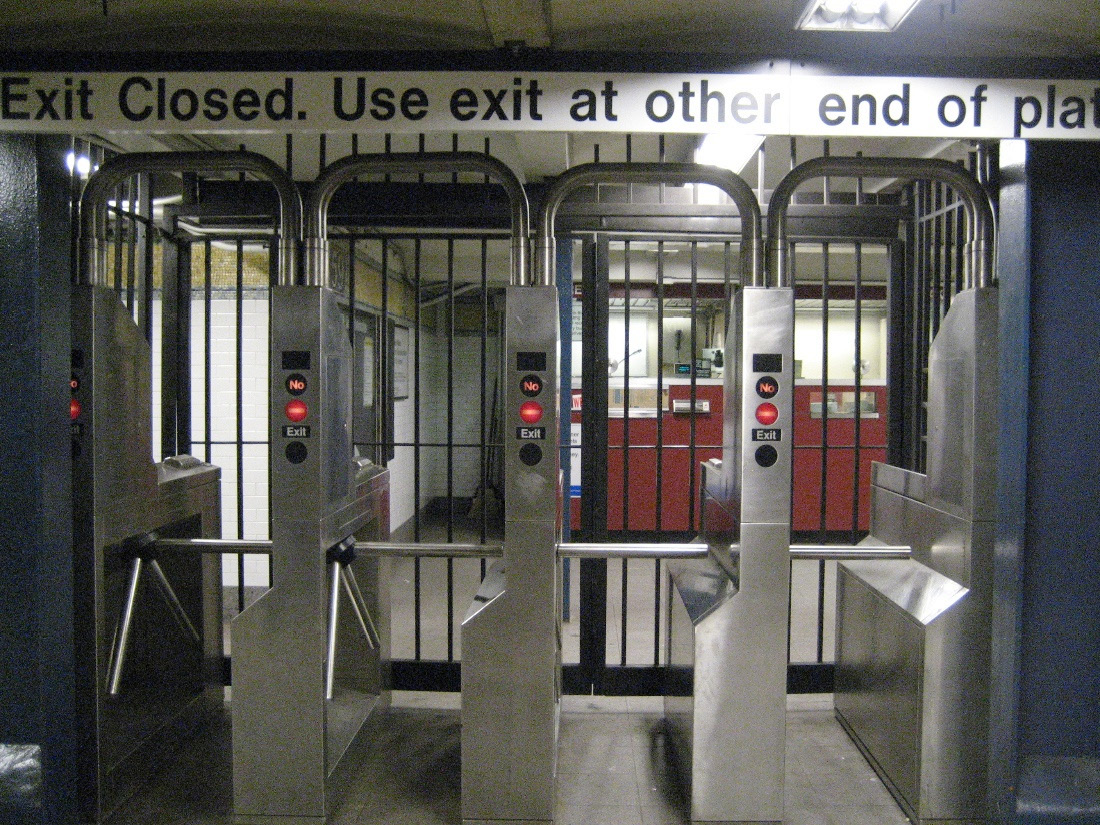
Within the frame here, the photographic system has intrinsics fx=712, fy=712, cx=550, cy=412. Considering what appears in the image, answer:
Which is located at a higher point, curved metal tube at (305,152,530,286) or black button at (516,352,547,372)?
curved metal tube at (305,152,530,286)

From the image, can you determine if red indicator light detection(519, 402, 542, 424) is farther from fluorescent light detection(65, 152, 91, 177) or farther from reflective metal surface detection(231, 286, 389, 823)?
fluorescent light detection(65, 152, 91, 177)

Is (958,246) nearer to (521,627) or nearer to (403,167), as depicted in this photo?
(403,167)

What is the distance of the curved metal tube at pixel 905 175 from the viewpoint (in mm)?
2430

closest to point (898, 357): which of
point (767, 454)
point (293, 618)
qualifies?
point (767, 454)

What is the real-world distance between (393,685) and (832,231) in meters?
3.03

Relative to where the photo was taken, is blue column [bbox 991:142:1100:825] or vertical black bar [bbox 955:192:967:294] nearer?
blue column [bbox 991:142:1100:825]

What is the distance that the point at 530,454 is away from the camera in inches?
92.4

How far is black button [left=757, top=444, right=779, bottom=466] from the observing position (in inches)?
91.4

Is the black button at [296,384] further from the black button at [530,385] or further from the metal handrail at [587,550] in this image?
the black button at [530,385]

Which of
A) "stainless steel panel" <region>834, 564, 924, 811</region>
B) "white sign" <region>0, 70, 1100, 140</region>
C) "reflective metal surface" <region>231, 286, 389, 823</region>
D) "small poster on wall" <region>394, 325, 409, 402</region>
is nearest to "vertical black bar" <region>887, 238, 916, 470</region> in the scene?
"stainless steel panel" <region>834, 564, 924, 811</region>

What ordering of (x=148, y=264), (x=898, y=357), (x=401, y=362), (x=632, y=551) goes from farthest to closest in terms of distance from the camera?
(x=401, y=362) < (x=898, y=357) < (x=148, y=264) < (x=632, y=551)

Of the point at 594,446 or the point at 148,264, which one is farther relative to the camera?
the point at 594,446

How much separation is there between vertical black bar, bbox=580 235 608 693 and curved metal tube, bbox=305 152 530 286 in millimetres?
983

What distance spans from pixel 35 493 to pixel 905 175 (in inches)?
124
